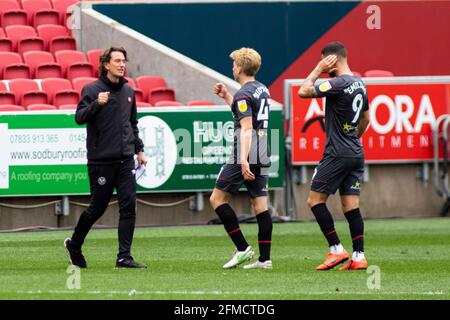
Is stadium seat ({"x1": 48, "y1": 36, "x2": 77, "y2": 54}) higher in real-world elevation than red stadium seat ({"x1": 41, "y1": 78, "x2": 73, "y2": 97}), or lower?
higher

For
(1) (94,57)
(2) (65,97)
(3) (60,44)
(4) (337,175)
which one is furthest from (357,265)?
(3) (60,44)

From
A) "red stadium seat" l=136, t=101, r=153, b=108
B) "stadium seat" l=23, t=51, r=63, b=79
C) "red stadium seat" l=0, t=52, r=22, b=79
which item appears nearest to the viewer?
"red stadium seat" l=136, t=101, r=153, b=108

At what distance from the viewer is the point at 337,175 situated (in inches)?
474

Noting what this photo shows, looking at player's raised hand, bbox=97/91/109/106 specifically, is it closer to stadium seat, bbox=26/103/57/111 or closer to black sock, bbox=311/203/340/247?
black sock, bbox=311/203/340/247

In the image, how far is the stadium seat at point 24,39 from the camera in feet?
75.2

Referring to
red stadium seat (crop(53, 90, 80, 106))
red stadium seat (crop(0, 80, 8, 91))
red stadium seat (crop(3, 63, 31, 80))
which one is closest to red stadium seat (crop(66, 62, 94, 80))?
red stadium seat (crop(3, 63, 31, 80))

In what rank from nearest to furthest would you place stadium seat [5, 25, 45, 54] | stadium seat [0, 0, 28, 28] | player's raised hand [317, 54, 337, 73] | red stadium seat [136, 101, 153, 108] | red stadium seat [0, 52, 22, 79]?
player's raised hand [317, 54, 337, 73]
red stadium seat [136, 101, 153, 108]
red stadium seat [0, 52, 22, 79]
stadium seat [5, 25, 45, 54]
stadium seat [0, 0, 28, 28]

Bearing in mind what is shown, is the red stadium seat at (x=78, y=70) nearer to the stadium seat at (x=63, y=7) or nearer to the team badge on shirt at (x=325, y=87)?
the stadium seat at (x=63, y=7)

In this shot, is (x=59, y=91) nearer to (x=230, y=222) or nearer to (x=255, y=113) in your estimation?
(x=230, y=222)

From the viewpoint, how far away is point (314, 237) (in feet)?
55.5

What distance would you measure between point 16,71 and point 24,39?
1176 mm

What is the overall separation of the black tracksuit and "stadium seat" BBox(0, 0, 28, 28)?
39.2 feet

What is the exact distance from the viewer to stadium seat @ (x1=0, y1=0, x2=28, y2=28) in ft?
77.6
